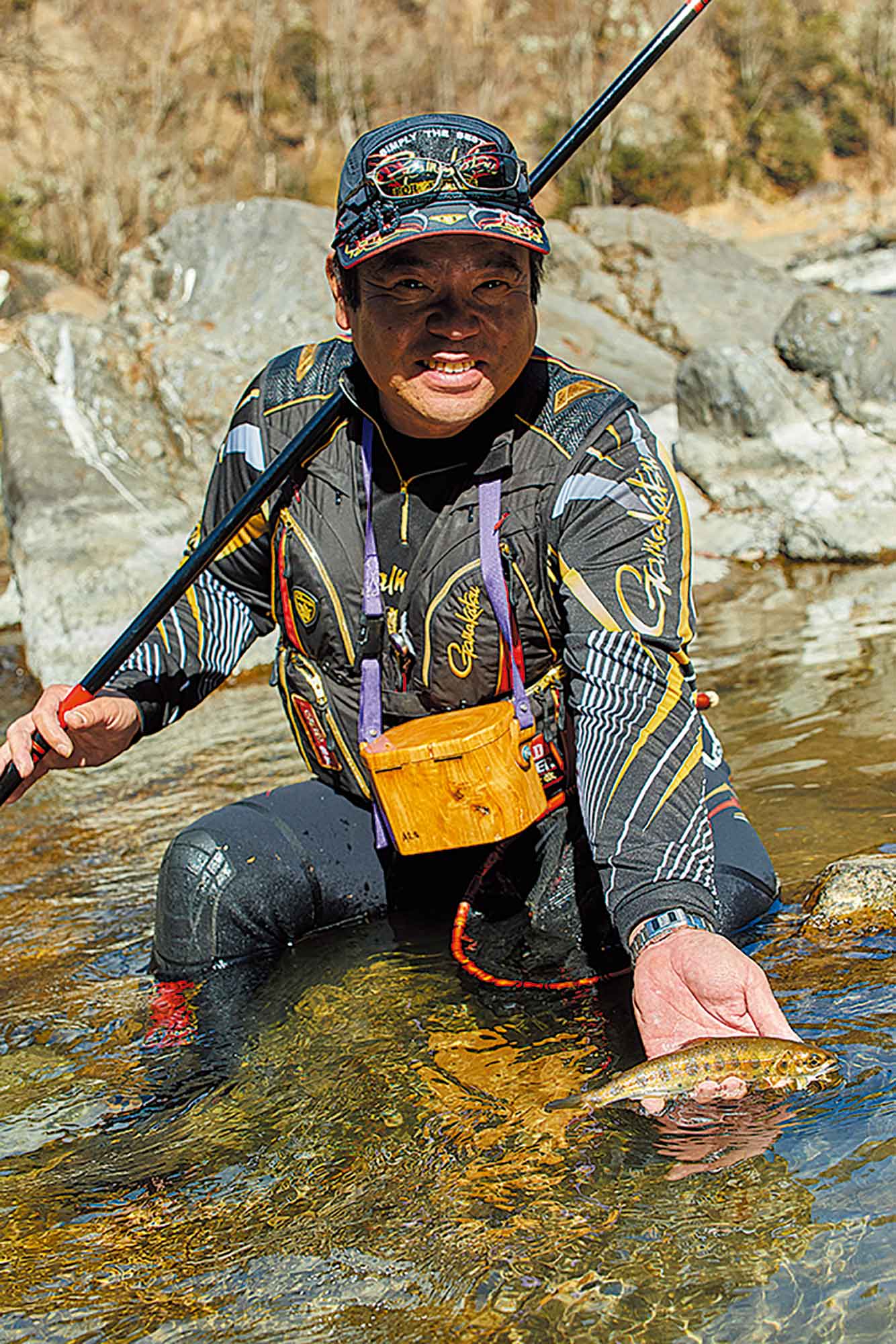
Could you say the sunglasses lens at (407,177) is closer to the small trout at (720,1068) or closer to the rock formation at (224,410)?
the small trout at (720,1068)

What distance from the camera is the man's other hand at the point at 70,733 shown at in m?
3.06

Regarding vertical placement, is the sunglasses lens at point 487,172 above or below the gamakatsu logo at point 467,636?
above

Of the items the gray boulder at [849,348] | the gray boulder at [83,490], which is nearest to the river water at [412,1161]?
the gray boulder at [83,490]

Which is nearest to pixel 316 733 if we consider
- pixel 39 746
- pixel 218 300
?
pixel 39 746

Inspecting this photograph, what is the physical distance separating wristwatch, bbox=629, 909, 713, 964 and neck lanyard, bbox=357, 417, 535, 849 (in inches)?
26.2

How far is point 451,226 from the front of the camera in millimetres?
2695

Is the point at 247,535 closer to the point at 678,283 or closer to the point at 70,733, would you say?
the point at 70,733

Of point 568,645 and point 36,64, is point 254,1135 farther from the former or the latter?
point 36,64

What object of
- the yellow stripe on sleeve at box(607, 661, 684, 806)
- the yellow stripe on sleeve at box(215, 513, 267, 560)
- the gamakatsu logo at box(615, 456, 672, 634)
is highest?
the yellow stripe on sleeve at box(215, 513, 267, 560)

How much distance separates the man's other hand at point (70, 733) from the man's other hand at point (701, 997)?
1.35m

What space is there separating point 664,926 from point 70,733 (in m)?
1.39

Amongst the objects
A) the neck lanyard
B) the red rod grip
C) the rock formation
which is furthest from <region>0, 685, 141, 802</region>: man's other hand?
the rock formation

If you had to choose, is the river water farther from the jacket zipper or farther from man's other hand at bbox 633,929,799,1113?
the jacket zipper

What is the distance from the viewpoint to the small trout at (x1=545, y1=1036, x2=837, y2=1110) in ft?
7.79
